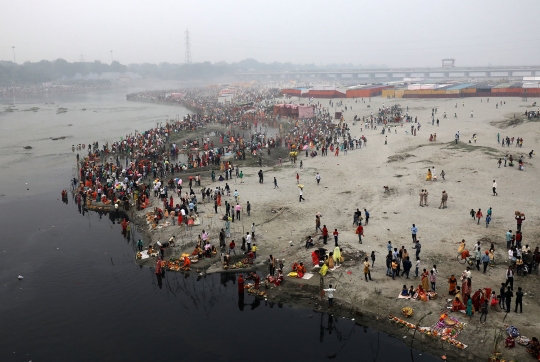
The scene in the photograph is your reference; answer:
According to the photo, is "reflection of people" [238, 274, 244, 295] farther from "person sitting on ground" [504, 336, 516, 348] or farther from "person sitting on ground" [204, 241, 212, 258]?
"person sitting on ground" [504, 336, 516, 348]

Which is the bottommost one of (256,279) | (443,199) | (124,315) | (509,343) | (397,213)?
(124,315)

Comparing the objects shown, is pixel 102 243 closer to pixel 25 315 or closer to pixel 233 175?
pixel 25 315

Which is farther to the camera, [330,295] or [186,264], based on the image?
[186,264]

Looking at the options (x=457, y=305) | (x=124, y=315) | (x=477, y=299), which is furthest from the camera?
(x=124, y=315)

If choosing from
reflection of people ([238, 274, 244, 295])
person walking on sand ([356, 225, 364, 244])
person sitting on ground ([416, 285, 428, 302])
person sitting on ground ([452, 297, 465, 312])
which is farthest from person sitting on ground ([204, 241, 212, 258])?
person sitting on ground ([452, 297, 465, 312])

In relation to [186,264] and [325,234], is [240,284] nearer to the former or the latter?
[186,264]

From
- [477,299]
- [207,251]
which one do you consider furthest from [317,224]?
[477,299]

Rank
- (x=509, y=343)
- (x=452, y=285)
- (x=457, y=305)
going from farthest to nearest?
(x=452, y=285), (x=457, y=305), (x=509, y=343)

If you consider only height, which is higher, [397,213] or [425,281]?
[397,213]
